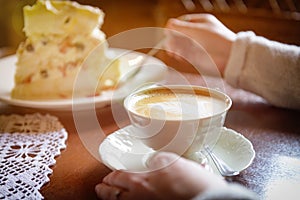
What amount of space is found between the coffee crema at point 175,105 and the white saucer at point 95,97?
0.24 metres

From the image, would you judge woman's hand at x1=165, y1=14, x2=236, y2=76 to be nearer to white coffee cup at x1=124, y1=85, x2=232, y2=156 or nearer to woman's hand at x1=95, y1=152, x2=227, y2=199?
white coffee cup at x1=124, y1=85, x2=232, y2=156

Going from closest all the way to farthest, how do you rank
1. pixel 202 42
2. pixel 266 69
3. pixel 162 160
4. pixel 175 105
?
pixel 162 160, pixel 175 105, pixel 266 69, pixel 202 42

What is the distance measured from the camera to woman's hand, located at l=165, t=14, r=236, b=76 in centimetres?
122

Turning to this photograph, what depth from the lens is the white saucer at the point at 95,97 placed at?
1.05 m

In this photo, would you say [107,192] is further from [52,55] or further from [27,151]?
[52,55]

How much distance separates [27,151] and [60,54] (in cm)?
33

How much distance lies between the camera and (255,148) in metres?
0.89

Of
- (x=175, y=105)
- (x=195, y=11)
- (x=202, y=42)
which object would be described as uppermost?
(x=175, y=105)

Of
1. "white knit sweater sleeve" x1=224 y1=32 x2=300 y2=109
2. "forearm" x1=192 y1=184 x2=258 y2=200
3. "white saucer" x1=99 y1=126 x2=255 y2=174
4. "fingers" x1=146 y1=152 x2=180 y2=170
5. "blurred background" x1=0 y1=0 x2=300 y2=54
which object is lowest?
"blurred background" x1=0 y1=0 x2=300 y2=54

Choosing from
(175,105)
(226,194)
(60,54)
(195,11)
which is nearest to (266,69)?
(175,105)

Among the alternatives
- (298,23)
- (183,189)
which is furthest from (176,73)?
(183,189)

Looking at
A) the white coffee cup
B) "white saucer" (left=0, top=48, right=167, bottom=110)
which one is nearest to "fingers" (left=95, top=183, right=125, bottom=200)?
the white coffee cup

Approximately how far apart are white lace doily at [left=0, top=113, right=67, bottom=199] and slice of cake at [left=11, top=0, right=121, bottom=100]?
0.11 m

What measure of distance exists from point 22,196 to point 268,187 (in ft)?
1.24
